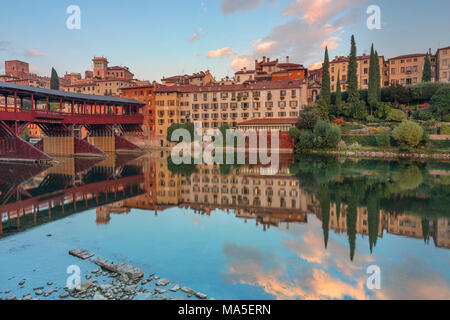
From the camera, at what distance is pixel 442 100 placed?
4956 cm

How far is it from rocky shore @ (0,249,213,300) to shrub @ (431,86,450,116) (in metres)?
54.9

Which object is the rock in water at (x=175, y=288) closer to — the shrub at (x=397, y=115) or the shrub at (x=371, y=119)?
the shrub at (x=397, y=115)

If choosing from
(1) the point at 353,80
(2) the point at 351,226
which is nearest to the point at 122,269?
(2) the point at 351,226

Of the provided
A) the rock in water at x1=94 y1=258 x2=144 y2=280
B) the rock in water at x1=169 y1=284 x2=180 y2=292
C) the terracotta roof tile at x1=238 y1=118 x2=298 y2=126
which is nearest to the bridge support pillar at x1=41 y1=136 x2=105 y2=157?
the terracotta roof tile at x1=238 y1=118 x2=298 y2=126

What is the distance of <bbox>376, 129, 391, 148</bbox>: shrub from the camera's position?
45625 millimetres

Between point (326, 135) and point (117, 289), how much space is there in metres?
43.1

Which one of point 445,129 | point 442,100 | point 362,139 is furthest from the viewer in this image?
point 442,100

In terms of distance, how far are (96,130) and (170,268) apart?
178 ft

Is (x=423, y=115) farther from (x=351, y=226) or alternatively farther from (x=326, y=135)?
(x=351, y=226)

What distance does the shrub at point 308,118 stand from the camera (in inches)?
1988

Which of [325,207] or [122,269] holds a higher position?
[325,207]

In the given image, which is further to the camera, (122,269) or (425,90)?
(425,90)

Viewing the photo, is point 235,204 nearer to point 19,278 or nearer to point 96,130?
point 19,278

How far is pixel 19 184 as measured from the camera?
82.6 ft
